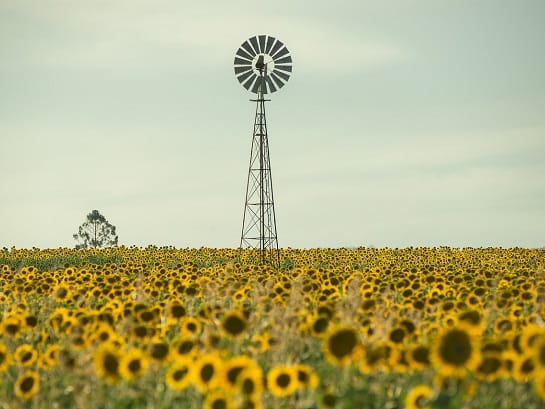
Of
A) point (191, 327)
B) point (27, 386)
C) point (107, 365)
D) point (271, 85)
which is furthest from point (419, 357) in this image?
point (271, 85)

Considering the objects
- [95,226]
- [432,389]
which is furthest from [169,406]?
[95,226]

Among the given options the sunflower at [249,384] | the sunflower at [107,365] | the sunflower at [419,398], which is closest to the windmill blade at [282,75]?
the sunflower at [107,365]

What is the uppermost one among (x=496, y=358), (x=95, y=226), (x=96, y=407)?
(x=95, y=226)

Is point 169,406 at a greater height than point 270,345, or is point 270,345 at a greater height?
point 270,345

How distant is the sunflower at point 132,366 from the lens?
26.5 ft

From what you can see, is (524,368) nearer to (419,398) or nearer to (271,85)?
(419,398)

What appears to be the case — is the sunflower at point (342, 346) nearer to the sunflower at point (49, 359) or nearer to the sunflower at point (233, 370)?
the sunflower at point (233, 370)

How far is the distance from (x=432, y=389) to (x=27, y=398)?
14.1 feet

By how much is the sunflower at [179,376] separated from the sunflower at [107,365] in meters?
→ 0.60

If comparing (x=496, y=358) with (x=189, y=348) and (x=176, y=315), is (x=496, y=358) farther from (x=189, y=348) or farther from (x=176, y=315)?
(x=176, y=315)

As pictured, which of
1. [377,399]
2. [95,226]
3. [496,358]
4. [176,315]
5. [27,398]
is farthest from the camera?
[95,226]

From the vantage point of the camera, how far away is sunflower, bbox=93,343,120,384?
8.09 metres

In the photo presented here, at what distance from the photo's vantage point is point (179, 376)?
789 centimetres

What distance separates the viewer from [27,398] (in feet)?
27.8
